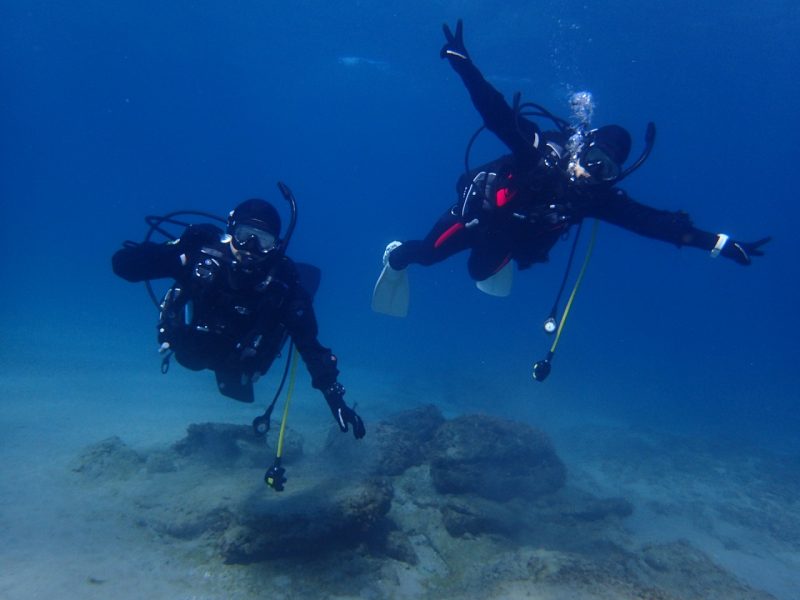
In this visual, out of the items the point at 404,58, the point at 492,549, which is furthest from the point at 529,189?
the point at 404,58

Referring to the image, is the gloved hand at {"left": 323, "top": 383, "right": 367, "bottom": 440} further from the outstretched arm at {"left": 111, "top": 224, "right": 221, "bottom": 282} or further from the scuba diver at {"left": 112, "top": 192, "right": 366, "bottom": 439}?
the outstretched arm at {"left": 111, "top": 224, "right": 221, "bottom": 282}

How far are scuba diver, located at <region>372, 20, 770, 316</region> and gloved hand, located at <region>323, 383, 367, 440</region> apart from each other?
10.1ft

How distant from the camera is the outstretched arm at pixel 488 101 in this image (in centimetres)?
518

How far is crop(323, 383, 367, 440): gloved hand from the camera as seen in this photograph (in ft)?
16.4

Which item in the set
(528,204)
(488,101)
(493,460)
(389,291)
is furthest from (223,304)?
(493,460)

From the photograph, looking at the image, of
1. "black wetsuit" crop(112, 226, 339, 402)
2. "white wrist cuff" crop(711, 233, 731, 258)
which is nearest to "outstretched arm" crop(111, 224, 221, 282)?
"black wetsuit" crop(112, 226, 339, 402)

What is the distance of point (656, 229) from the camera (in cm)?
593

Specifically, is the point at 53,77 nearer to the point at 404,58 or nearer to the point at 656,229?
the point at 404,58

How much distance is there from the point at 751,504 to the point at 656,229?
11815 mm

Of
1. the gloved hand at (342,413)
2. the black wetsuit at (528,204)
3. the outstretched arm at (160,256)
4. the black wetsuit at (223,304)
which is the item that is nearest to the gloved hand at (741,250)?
the black wetsuit at (528,204)

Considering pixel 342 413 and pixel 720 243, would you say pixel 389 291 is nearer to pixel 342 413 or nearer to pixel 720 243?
pixel 342 413

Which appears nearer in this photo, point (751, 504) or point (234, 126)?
point (751, 504)

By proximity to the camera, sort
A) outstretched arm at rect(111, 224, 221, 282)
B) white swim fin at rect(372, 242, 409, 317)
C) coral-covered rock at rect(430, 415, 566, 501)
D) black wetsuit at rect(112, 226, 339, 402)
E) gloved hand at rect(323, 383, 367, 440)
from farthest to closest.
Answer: white swim fin at rect(372, 242, 409, 317), coral-covered rock at rect(430, 415, 566, 501), outstretched arm at rect(111, 224, 221, 282), black wetsuit at rect(112, 226, 339, 402), gloved hand at rect(323, 383, 367, 440)

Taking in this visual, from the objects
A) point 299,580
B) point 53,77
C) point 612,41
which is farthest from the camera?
point 53,77
